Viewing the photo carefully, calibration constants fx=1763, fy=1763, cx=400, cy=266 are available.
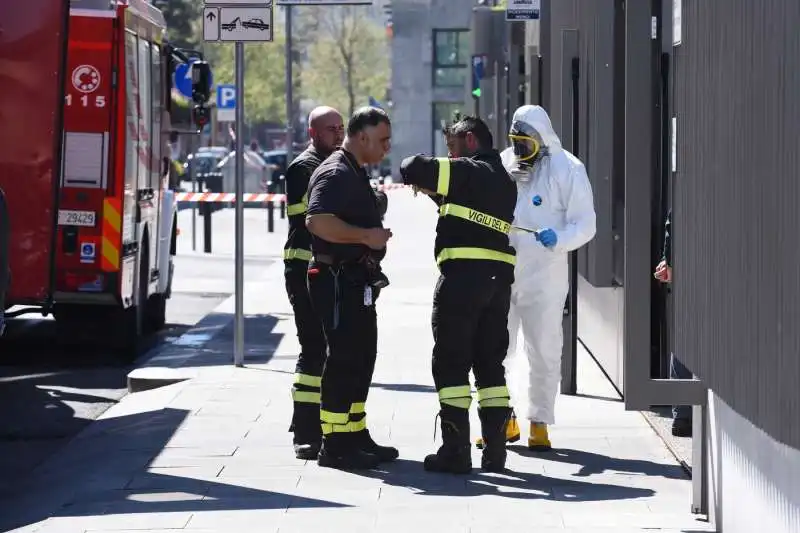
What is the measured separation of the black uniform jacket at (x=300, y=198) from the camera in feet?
30.7

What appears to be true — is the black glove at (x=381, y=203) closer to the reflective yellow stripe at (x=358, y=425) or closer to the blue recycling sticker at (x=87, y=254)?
the reflective yellow stripe at (x=358, y=425)

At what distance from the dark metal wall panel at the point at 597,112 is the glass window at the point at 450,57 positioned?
65681 mm

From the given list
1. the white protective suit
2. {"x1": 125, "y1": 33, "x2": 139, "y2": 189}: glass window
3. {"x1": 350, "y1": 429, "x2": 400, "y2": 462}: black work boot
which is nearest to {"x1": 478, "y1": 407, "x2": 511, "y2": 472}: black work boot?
{"x1": 350, "y1": 429, "x2": 400, "y2": 462}: black work boot

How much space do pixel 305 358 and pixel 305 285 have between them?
39 centimetres

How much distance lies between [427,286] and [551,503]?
13.3 metres

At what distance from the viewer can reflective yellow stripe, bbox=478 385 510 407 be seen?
28.8 ft

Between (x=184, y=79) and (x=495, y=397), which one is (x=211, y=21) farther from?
(x=495, y=397)

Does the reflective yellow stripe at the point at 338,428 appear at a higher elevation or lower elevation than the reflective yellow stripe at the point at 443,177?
lower

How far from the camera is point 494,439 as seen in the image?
28.6 ft

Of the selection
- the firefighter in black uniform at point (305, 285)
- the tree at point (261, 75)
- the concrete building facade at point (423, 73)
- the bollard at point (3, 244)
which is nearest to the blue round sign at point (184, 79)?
the bollard at point (3, 244)

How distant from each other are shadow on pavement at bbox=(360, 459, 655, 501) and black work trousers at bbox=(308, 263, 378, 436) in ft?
1.19

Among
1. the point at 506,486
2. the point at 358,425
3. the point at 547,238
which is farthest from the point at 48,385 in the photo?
the point at 506,486

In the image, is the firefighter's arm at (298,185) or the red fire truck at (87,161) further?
the red fire truck at (87,161)

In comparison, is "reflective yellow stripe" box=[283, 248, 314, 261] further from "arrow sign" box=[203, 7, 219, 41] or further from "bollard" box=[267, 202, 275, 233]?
"bollard" box=[267, 202, 275, 233]
